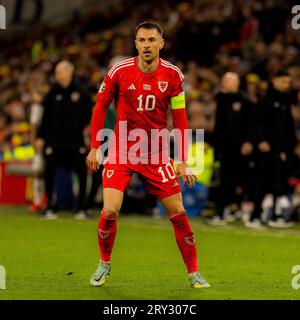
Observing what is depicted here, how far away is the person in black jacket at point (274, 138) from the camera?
14078 millimetres

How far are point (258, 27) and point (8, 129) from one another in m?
5.60

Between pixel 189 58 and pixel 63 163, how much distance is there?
269 inches

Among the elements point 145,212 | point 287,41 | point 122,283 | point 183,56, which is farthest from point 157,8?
point 122,283

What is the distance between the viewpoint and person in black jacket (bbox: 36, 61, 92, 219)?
48.9 ft

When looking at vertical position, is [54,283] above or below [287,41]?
below

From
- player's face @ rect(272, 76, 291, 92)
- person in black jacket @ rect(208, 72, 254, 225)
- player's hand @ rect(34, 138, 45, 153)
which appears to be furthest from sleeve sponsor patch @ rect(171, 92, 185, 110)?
player's hand @ rect(34, 138, 45, 153)

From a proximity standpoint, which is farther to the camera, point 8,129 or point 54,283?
point 8,129

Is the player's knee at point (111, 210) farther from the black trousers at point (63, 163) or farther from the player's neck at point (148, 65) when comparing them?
the black trousers at point (63, 163)

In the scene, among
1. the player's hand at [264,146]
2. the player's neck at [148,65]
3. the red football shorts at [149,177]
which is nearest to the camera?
the player's neck at [148,65]

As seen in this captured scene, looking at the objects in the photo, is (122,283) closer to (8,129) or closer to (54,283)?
(54,283)

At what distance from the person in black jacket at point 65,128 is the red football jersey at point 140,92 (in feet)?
20.4

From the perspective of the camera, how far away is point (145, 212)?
52.1 feet

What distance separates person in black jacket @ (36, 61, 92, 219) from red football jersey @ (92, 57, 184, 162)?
6.21 metres

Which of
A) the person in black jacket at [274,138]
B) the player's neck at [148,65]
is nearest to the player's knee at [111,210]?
the player's neck at [148,65]
